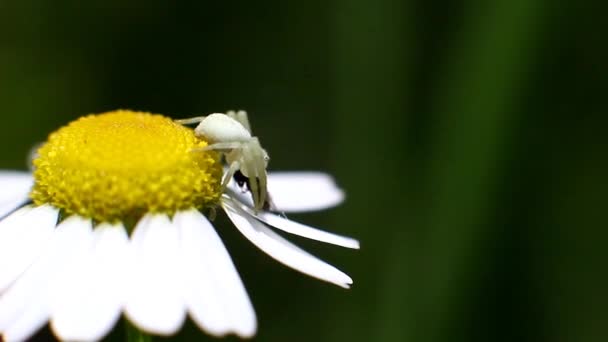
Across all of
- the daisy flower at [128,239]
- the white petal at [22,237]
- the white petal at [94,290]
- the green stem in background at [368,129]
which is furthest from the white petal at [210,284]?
the green stem in background at [368,129]

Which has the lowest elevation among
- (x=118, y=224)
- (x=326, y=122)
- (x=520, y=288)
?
(x=520, y=288)

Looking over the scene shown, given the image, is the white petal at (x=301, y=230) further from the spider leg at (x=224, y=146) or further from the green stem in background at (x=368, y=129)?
the green stem in background at (x=368, y=129)

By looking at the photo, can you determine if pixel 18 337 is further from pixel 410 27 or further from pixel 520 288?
pixel 410 27

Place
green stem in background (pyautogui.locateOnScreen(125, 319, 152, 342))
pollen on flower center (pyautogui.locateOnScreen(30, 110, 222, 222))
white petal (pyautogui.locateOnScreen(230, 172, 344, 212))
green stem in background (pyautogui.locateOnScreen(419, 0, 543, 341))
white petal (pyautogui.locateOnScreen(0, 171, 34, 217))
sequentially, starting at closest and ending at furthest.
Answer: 1. green stem in background (pyautogui.locateOnScreen(125, 319, 152, 342))
2. pollen on flower center (pyautogui.locateOnScreen(30, 110, 222, 222))
3. white petal (pyautogui.locateOnScreen(0, 171, 34, 217))
4. white petal (pyautogui.locateOnScreen(230, 172, 344, 212))
5. green stem in background (pyautogui.locateOnScreen(419, 0, 543, 341))

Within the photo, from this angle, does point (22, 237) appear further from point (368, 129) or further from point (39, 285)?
point (368, 129)

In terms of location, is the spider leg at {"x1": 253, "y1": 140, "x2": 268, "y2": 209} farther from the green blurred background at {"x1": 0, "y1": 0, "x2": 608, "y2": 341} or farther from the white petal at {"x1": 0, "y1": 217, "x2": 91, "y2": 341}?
the green blurred background at {"x1": 0, "y1": 0, "x2": 608, "y2": 341}

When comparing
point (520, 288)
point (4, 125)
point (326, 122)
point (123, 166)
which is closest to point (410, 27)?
point (326, 122)

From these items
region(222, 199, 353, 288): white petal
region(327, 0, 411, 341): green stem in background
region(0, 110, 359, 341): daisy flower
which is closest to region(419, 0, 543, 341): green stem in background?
region(327, 0, 411, 341): green stem in background

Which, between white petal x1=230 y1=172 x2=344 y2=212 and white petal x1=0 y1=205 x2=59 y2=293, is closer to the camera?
white petal x1=0 y1=205 x2=59 y2=293
